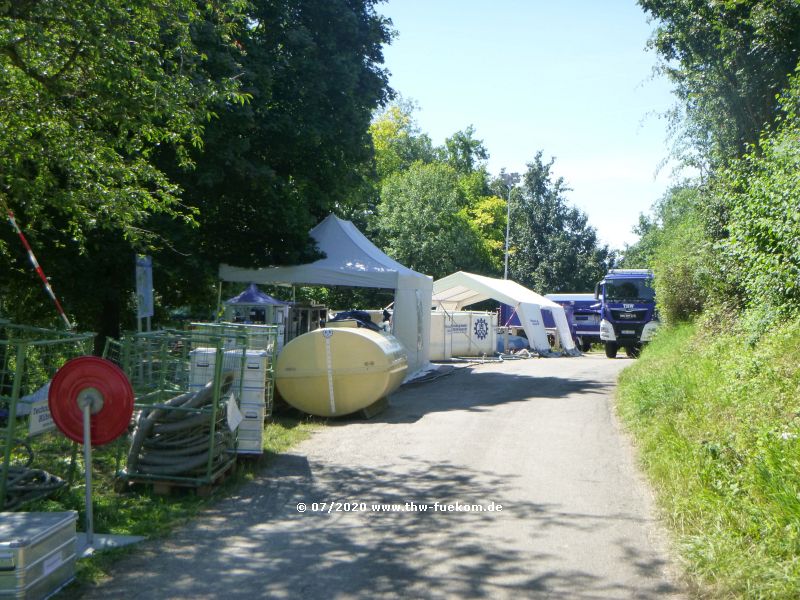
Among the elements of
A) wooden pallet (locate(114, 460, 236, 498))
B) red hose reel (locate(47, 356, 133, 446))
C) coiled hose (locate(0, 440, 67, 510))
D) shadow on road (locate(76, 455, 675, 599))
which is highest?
red hose reel (locate(47, 356, 133, 446))

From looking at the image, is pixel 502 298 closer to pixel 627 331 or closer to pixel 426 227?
pixel 627 331

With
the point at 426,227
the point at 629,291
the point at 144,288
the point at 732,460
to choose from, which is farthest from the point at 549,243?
the point at 732,460

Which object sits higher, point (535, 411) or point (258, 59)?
point (258, 59)

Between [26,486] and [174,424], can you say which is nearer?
[26,486]

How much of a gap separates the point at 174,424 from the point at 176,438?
159mm

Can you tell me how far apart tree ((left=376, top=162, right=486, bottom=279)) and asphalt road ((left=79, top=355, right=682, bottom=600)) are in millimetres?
36199

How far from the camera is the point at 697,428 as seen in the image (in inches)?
351

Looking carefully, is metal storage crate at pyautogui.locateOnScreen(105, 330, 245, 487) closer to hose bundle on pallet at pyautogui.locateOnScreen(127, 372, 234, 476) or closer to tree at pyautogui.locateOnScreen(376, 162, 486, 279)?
hose bundle on pallet at pyautogui.locateOnScreen(127, 372, 234, 476)

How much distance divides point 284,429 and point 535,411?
14.4ft

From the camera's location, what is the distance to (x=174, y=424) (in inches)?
311

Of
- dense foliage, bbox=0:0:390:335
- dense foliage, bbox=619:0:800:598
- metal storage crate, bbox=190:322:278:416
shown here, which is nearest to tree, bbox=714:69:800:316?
dense foliage, bbox=619:0:800:598

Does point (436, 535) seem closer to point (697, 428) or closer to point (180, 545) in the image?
point (180, 545)

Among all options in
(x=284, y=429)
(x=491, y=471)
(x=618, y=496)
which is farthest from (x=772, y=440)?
(x=284, y=429)

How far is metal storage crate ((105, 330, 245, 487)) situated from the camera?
Answer: 7812 mm
